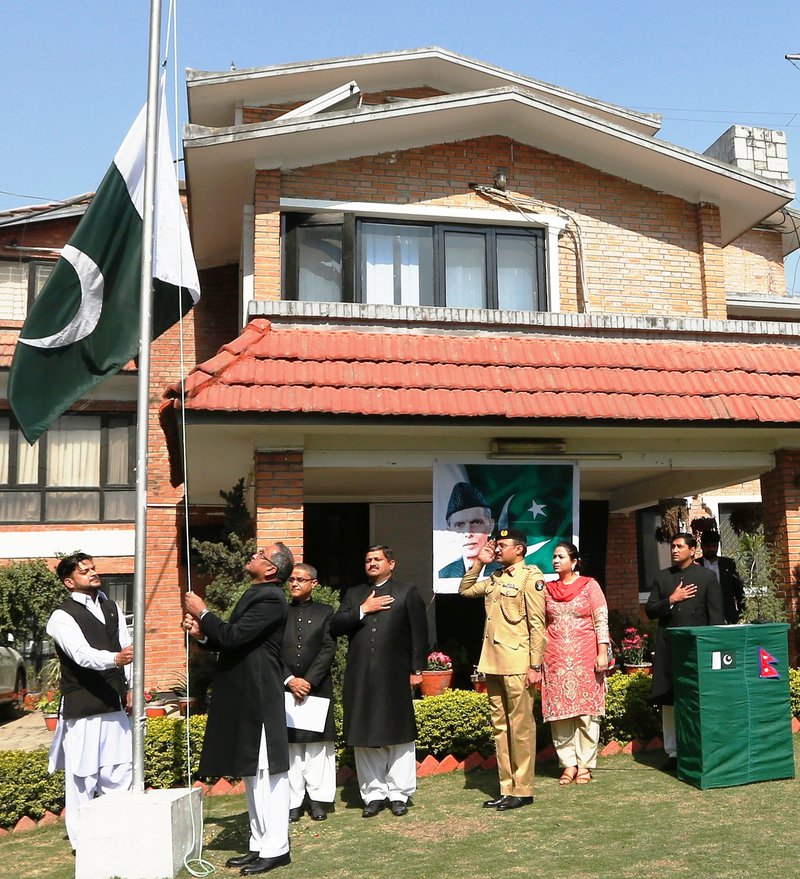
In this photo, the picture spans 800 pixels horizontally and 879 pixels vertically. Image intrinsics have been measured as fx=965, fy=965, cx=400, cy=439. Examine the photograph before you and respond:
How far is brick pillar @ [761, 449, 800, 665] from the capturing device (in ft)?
34.4

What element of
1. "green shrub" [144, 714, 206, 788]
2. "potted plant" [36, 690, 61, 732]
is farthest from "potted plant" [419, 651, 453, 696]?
"potted plant" [36, 690, 61, 732]

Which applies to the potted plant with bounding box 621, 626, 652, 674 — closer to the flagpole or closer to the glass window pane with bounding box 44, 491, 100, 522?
the flagpole

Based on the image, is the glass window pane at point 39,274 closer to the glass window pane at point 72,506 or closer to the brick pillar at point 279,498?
the glass window pane at point 72,506

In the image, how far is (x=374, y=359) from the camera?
10219 mm

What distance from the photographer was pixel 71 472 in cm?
1714

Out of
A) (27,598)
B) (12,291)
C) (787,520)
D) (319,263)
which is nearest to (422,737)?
(787,520)

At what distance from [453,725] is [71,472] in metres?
10.8

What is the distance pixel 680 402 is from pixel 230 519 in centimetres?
537

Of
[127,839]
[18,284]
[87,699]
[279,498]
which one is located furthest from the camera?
[18,284]

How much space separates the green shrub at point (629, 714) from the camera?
8.97 m

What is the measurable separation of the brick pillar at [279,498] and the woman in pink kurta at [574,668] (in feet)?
9.08

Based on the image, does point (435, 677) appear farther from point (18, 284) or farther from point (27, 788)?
point (18, 284)

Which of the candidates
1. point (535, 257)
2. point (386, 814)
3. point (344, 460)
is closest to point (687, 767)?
point (386, 814)

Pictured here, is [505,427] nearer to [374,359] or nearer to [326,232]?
[374,359]
